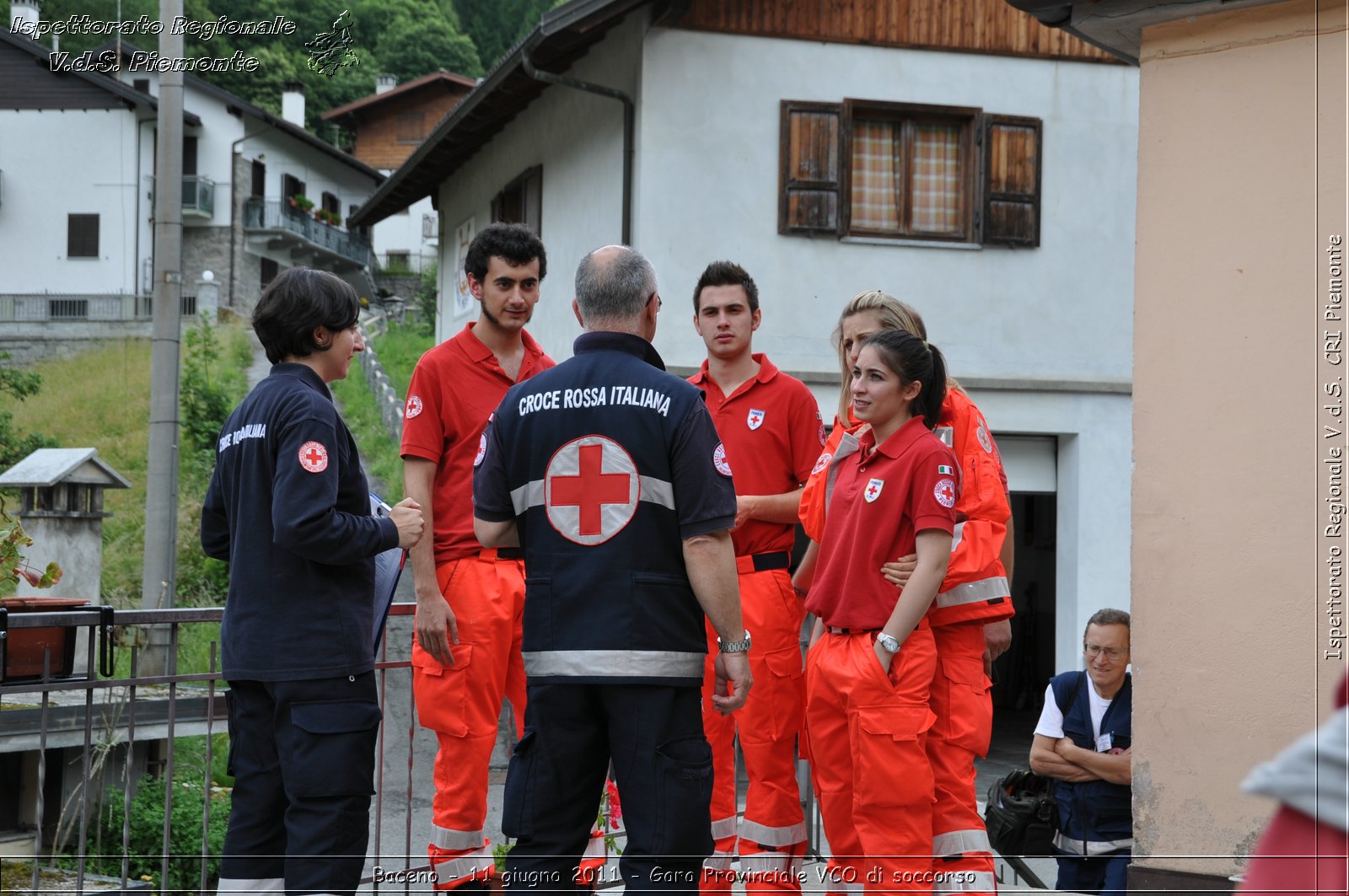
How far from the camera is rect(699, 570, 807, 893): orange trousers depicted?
498 cm

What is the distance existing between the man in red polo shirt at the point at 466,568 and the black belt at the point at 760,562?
2.82 feet

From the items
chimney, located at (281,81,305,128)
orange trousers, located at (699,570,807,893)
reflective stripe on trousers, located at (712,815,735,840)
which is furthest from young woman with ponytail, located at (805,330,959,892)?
chimney, located at (281,81,305,128)

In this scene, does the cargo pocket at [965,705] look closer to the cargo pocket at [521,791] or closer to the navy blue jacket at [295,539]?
the cargo pocket at [521,791]

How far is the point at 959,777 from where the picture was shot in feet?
15.1

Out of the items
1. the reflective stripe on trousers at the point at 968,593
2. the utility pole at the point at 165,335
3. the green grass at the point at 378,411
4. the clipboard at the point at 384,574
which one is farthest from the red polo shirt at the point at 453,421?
the utility pole at the point at 165,335

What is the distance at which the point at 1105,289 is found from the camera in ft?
50.4

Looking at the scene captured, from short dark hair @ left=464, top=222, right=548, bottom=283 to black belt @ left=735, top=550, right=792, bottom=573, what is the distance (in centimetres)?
133

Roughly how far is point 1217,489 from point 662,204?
9557 mm

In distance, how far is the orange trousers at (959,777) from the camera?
15.0 ft

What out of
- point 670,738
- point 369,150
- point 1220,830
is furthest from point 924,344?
point 369,150

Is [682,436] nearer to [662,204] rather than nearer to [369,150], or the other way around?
[662,204]

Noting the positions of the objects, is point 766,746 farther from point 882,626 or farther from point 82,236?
point 82,236

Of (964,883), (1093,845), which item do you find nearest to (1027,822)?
(1093,845)

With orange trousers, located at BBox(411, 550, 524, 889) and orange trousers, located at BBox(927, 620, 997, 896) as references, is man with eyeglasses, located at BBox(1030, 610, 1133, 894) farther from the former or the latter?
orange trousers, located at BBox(411, 550, 524, 889)
